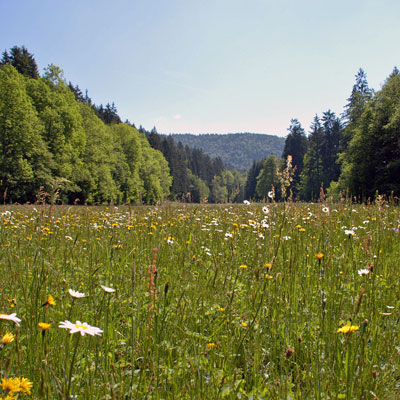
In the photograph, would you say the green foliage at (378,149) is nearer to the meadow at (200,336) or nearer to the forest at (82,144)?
the forest at (82,144)

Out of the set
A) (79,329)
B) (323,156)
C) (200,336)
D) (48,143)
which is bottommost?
(200,336)

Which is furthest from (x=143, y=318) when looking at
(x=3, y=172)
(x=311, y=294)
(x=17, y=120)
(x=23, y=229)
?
(x=17, y=120)

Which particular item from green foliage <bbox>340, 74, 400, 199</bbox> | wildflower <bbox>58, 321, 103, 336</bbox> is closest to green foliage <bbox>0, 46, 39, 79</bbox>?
green foliage <bbox>340, 74, 400, 199</bbox>

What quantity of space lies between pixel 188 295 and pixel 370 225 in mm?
4053

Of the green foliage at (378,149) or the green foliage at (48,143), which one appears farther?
the green foliage at (48,143)

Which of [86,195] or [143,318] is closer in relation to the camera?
[143,318]

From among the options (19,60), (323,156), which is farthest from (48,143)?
(323,156)

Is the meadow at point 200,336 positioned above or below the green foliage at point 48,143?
below

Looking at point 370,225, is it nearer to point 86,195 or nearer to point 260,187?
point 86,195

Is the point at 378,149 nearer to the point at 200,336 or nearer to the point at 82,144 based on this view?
the point at 200,336

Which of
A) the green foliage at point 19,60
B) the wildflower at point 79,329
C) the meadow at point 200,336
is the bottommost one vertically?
the meadow at point 200,336

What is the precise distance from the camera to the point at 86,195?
33.6 meters

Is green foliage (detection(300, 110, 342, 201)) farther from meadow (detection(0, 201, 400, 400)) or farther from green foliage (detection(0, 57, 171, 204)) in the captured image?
meadow (detection(0, 201, 400, 400))

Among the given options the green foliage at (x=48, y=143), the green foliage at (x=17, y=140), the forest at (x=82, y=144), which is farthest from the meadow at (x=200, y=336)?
the green foliage at (x=17, y=140)
